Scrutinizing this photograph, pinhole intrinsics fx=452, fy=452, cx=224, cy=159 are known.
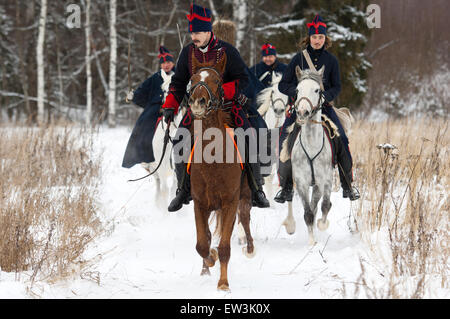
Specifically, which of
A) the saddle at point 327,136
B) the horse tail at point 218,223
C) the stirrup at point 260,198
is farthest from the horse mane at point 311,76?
the horse tail at point 218,223

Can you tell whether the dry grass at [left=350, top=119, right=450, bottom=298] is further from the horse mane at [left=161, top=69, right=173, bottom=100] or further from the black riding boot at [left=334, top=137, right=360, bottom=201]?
the horse mane at [left=161, top=69, right=173, bottom=100]

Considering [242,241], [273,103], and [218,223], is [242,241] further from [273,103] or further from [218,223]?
[273,103]

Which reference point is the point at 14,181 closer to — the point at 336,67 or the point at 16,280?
the point at 16,280

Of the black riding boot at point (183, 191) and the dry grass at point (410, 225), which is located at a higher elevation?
the black riding boot at point (183, 191)

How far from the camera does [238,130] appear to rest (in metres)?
4.63

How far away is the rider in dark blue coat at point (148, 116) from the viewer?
793 centimetres

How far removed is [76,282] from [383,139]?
739 centimetres

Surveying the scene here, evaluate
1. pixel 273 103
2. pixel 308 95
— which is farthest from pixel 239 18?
pixel 308 95

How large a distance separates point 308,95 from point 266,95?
3.30m

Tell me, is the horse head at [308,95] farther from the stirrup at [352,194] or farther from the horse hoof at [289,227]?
the horse hoof at [289,227]

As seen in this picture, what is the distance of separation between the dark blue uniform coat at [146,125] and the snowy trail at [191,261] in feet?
2.77

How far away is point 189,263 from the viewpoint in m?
5.29
